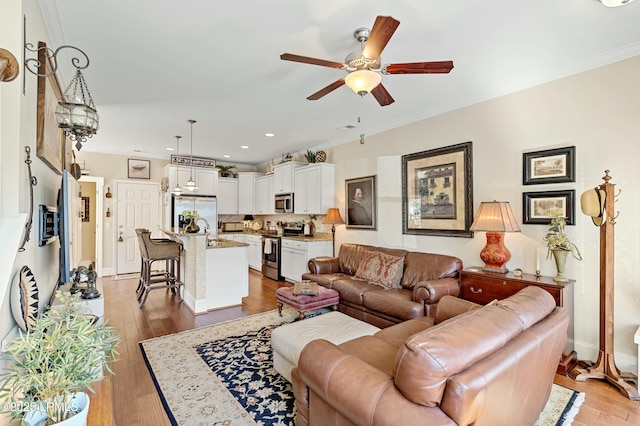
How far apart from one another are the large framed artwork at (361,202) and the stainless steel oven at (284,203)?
1490 millimetres

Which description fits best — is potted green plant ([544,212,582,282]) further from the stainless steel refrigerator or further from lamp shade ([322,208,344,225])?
the stainless steel refrigerator

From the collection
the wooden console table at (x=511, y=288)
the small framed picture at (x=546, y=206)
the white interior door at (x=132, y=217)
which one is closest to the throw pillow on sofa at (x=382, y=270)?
the wooden console table at (x=511, y=288)

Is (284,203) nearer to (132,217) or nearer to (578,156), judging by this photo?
(132,217)

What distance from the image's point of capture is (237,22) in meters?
2.17

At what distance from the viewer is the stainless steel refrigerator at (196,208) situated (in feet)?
21.6

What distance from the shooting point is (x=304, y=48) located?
2506mm

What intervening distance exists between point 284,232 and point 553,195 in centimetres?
483

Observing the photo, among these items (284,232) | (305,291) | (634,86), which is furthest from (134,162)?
(634,86)

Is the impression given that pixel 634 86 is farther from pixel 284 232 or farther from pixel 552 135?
pixel 284 232

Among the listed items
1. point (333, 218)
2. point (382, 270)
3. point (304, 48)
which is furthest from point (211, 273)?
point (304, 48)

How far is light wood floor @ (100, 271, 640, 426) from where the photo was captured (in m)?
2.05

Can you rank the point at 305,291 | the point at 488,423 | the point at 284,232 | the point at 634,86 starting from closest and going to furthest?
the point at 488,423
the point at 634,86
the point at 305,291
the point at 284,232

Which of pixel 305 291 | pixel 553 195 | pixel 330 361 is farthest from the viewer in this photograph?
pixel 305 291

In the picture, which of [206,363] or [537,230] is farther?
[537,230]
